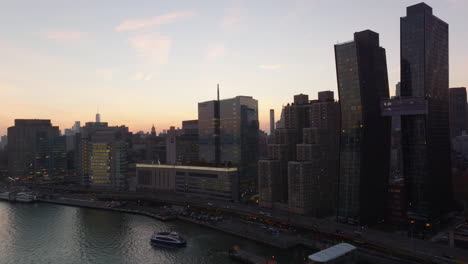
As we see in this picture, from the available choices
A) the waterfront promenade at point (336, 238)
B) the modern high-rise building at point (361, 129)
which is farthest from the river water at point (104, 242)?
the modern high-rise building at point (361, 129)

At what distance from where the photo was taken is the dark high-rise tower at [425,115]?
106 m

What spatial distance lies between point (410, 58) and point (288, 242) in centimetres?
7155

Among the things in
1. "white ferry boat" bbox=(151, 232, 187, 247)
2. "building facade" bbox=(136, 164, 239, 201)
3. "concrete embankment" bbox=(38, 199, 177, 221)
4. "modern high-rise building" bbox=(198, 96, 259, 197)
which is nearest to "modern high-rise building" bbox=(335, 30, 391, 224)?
"white ferry boat" bbox=(151, 232, 187, 247)

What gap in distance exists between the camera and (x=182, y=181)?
Result: 18050 centimetres

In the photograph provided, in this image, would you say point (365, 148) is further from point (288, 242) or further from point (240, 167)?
point (240, 167)

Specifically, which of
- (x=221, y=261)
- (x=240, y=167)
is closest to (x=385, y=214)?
(x=221, y=261)

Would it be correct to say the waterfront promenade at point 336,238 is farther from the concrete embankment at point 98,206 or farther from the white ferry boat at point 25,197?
the white ferry boat at point 25,197

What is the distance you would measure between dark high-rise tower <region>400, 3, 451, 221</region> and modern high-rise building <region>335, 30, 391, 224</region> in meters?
8.38

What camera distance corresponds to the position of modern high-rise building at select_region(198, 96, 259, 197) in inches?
7196

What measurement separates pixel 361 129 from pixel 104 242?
86.3 metres

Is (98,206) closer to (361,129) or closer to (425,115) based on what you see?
(361,129)

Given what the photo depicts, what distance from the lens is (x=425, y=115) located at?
342 feet

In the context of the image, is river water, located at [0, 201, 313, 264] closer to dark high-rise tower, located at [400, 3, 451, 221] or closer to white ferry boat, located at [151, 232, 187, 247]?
white ferry boat, located at [151, 232, 187, 247]

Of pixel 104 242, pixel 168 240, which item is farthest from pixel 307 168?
pixel 104 242
